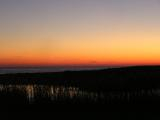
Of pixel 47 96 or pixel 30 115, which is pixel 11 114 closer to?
pixel 30 115

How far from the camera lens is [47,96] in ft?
59.0

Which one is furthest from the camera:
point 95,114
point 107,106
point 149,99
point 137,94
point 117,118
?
point 137,94

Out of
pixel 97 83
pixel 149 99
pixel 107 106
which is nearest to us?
pixel 107 106

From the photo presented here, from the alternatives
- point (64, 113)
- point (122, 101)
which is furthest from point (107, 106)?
point (64, 113)

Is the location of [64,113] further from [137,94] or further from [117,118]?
[137,94]

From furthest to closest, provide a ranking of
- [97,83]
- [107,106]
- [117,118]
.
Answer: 1. [97,83]
2. [107,106]
3. [117,118]

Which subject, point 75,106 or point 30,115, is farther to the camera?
point 75,106

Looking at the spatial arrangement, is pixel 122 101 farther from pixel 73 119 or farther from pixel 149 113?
pixel 73 119

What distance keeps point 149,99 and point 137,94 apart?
1.28 meters

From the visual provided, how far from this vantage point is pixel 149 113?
14203 mm

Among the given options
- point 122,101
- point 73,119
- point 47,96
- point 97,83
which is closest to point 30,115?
point 73,119

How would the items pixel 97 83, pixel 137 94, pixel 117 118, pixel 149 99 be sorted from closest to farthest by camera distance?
pixel 117 118 → pixel 149 99 → pixel 137 94 → pixel 97 83

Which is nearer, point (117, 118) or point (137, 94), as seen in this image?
point (117, 118)

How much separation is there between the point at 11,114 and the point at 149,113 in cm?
616
